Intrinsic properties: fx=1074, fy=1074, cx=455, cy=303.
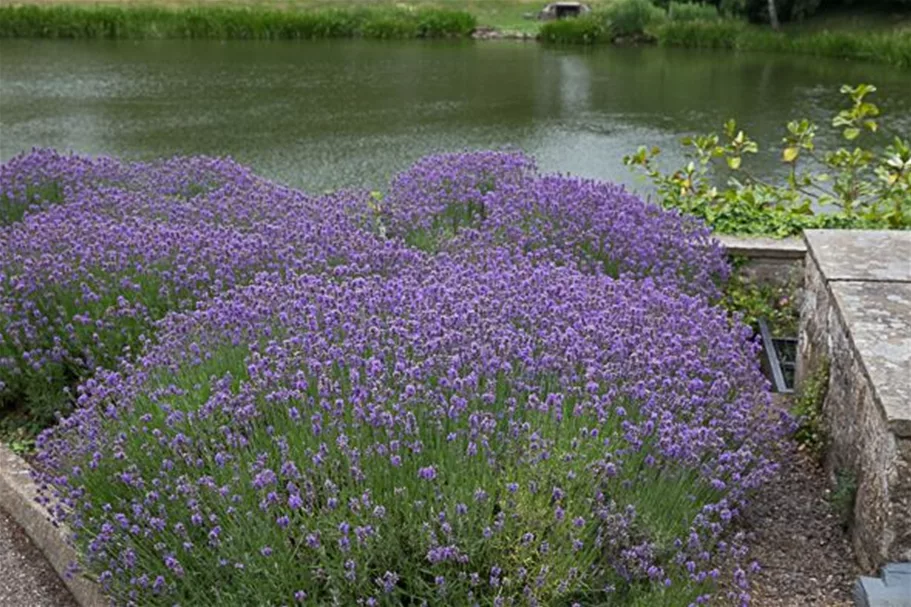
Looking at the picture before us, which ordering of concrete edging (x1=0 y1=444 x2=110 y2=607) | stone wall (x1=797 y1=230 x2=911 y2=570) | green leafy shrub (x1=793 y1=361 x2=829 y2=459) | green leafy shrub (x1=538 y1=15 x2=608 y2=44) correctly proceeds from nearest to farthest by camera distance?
1. stone wall (x1=797 y1=230 x2=911 y2=570)
2. concrete edging (x1=0 y1=444 x2=110 y2=607)
3. green leafy shrub (x1=793 y1=361 x2=829 y2=459)
4. green leafy shrub (x1=538 y1=15 x2=608 y2=44)

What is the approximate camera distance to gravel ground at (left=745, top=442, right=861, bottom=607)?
9.18 feet

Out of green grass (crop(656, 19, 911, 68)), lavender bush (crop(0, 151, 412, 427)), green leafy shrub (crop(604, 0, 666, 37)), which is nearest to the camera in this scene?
lavender bush (crop(0, 151, 412, 427))

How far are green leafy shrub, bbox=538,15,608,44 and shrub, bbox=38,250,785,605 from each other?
2093cm

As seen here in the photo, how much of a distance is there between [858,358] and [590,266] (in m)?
1.50

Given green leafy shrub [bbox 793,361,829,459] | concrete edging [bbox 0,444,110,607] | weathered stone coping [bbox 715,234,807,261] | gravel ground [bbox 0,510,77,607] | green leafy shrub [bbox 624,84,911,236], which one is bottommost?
gravel ground [bbox 0,510,77,607]

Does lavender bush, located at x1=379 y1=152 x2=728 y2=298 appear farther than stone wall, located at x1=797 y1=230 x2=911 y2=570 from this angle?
Yes

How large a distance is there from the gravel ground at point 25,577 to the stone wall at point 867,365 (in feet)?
7.15

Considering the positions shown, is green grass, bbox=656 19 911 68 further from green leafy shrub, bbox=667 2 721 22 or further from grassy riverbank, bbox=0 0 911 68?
green leafy shrub, bbox=667 2 721 22

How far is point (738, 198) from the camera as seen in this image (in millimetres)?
5438

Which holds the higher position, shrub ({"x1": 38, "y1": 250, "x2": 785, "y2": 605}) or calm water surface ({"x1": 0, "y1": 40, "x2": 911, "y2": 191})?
shrub ({"x1": 38, "y1": 250, "x2": 785, "y2": 605})

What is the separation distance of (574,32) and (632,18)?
1.34 metres

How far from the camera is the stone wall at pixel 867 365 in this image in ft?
8.77

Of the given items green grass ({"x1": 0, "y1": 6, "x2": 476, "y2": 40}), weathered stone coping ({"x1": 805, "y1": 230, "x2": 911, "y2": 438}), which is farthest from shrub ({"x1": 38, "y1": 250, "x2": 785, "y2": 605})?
green grass ({"x1": 0, "y1": 6, "x2": 476, "y2": 40})

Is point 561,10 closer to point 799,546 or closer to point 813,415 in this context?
point 813,415
